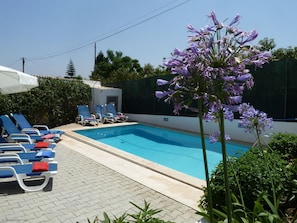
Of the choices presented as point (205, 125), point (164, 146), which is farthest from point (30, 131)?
point (205, 125)

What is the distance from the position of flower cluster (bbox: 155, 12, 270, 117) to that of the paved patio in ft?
9.53

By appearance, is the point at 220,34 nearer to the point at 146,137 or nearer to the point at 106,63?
the point at 146,137

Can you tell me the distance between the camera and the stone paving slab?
3901 mm

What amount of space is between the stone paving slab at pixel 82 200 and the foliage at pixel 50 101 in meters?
7.53

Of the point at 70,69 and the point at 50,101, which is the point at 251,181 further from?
the point at 70,69

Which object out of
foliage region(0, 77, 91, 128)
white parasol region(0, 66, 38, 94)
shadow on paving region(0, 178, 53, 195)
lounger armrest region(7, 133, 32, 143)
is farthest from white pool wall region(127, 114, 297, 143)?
lounger armrest region(7, 133, 32, 143)

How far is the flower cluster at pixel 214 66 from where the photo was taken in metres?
1.42

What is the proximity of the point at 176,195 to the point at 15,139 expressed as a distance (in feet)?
20.6

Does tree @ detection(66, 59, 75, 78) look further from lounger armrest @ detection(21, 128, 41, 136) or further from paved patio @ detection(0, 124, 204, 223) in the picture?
paved patio @ detection(0, 124, 204, 223)

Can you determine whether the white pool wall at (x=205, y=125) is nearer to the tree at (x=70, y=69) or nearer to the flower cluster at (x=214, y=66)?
the flower cluster at (x=214, y=66)

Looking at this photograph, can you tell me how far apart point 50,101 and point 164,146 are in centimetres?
697

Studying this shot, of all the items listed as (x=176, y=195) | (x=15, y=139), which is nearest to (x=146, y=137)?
(x=15, y=139)

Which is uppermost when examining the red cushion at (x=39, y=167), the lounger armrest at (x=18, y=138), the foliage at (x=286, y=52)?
the foliage at (x=286, y=52)

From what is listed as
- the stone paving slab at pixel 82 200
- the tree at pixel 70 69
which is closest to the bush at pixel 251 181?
the stone paving slab at pixel 82 200
